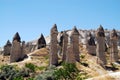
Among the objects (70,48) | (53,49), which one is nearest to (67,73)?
(70,48)

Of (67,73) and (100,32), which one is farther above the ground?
(100,32)

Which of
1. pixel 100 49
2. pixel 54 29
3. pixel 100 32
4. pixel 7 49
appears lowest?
pixel 100 49

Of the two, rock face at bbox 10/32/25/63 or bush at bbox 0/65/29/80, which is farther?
rock face at bbox 10/32/25/63

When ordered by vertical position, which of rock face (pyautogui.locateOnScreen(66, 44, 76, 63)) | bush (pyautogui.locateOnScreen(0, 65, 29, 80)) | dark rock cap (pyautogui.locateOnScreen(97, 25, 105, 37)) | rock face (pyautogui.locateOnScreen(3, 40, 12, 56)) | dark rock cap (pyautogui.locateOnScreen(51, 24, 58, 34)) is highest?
dark rock cap (pyautogui.locateOnScreen(51, 24, 58, 34))

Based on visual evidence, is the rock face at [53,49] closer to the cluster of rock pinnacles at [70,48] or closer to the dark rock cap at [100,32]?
the cluster of rock pinnacles at [70,48]

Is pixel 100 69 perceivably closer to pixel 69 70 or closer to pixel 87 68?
pixel 87 68

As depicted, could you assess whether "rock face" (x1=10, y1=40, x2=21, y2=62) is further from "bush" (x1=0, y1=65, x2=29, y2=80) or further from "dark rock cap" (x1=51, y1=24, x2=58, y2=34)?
"dark rock cap" (x1=51, y1=24, x2=58, y2=34)

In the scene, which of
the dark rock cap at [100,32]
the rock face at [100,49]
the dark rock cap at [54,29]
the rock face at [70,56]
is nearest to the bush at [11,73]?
the rock face at [70,56]

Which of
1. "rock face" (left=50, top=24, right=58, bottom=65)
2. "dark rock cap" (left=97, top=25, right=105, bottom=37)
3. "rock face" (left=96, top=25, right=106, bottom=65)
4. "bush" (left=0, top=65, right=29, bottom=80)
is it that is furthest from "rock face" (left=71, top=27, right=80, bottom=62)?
"bush" (left=0, top=65, right=29, bottom=80)


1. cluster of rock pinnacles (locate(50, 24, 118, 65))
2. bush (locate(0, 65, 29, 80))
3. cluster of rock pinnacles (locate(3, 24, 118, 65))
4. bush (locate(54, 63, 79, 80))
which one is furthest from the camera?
cluster of rock pinnacles (locate(3, 24, 118, 65))

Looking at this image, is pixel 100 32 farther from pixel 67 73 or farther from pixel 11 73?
pixel 11 73

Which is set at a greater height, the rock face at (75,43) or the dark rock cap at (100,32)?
the dark rock cap at (100,32)

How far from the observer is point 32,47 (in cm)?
11675

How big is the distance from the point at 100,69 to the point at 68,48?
894cm
